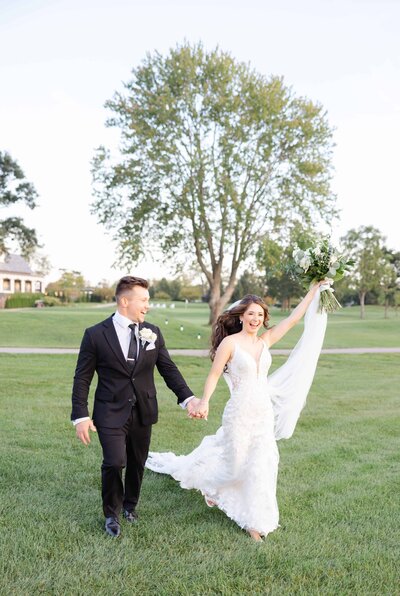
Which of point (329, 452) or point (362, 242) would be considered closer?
point (329, 452)

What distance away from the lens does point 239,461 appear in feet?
17.2

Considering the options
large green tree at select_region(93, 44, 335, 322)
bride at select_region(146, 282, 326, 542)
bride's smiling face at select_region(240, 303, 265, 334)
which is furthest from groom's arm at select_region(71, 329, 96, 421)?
large green tree at select_region(93, 44, 335, 322)

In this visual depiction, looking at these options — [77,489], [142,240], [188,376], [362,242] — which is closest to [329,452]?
[77,489]

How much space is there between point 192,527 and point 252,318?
202 centimetres

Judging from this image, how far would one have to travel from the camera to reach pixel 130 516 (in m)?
5.30

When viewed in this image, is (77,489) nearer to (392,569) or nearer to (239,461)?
(239,461)

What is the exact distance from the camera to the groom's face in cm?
499

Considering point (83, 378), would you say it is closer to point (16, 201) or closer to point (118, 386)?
point (118, 386)

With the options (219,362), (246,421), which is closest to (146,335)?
(219,362)

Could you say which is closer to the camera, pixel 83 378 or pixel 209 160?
pixel 83 378

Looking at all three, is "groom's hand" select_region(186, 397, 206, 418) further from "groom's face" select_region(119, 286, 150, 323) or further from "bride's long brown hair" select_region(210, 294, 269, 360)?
"groom's face" select_region(119, 286, 150, 323)

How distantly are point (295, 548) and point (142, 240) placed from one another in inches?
968

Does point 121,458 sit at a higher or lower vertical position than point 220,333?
lower

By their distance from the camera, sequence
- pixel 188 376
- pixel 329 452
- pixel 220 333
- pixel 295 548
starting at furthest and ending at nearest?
1. pixel 188 376
2. pixel 329 452
3. pixel 220 333
4. pixel 295 548
